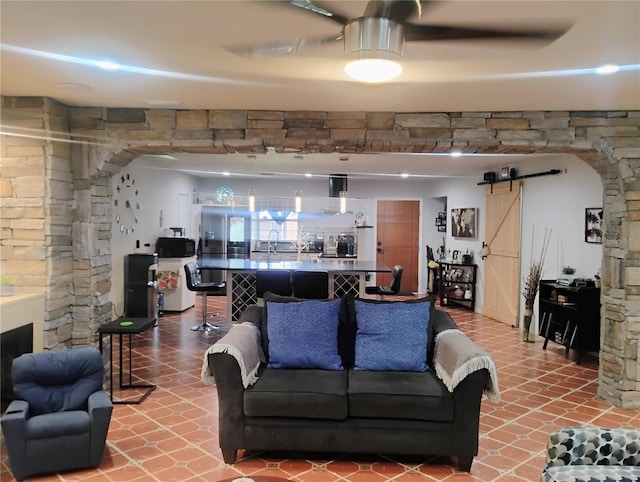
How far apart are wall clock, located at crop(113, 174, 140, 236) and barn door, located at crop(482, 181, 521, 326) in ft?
19.1

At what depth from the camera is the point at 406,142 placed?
13.6 ft

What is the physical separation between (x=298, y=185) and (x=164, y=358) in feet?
20.1

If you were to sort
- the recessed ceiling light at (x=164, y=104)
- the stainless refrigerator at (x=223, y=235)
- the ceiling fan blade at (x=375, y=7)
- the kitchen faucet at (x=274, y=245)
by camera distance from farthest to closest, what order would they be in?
the stainless refrigerator at (x=223, y=235) < the kitchen faucet at (x=274, y=245) < the recessed ceiling light at (x=164, y=104) < the ceiling fan blade at (x=375, y=7)

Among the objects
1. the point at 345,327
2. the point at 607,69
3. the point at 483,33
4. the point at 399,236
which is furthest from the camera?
the point at 399,236

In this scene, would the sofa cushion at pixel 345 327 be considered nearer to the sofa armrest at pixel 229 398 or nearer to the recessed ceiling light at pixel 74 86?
the sofa armrest at pixel 229 398

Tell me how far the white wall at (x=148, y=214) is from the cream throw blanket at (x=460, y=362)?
4.83 meters

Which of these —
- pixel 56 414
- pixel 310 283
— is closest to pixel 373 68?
pixel 56 414

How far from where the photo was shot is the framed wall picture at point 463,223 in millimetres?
8713

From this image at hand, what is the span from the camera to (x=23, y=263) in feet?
12.9

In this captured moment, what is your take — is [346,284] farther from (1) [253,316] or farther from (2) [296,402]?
(2) [296,402]

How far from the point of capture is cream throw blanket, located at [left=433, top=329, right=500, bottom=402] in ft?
9.75

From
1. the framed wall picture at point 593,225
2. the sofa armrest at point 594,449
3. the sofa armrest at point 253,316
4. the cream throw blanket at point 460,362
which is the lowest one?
the sofa armrest at point 594,449

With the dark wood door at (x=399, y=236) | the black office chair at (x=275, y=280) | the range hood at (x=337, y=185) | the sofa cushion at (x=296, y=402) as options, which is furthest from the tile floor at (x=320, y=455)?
the dark wood door at (x=399, y=236)

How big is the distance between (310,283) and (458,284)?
12.0 feet
